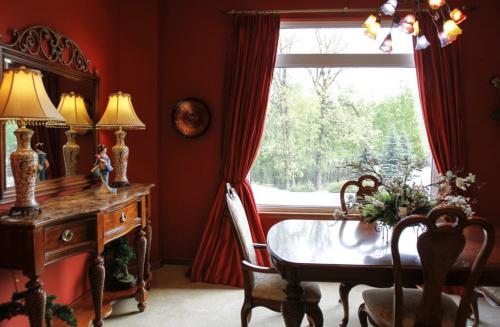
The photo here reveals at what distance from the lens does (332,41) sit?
345 centimetres

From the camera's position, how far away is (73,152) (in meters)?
2.52

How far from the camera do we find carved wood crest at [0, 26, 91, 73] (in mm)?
2025

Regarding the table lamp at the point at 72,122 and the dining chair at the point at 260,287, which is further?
the table lamp at the point at 72,122

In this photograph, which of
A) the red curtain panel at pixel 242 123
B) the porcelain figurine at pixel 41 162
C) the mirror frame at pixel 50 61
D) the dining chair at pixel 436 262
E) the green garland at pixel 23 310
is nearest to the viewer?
the dining chair at pixel 436 262

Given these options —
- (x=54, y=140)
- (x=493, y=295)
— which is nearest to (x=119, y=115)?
(x=54, y=140)

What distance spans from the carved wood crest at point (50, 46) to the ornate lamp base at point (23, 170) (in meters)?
0.61

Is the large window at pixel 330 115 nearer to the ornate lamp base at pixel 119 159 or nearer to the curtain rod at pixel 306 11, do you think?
the curtain rod at pixel 306 11

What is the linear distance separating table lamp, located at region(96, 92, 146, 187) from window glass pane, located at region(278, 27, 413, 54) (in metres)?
1.67

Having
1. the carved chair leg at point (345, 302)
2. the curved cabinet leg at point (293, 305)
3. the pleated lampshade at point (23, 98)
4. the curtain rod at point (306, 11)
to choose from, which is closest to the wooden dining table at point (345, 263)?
the curved cabinet leg at point (293, 305)

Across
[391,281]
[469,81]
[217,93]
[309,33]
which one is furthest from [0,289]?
[469,81]

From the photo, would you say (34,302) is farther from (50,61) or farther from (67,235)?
(50,61)

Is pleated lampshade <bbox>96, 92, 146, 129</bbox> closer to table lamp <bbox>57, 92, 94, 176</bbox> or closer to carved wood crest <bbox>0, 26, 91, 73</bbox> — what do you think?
table lamp <bbox>57, 92, 94, 176</bbox>

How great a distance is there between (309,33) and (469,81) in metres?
1.63

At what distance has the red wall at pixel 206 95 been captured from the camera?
3266 mm
